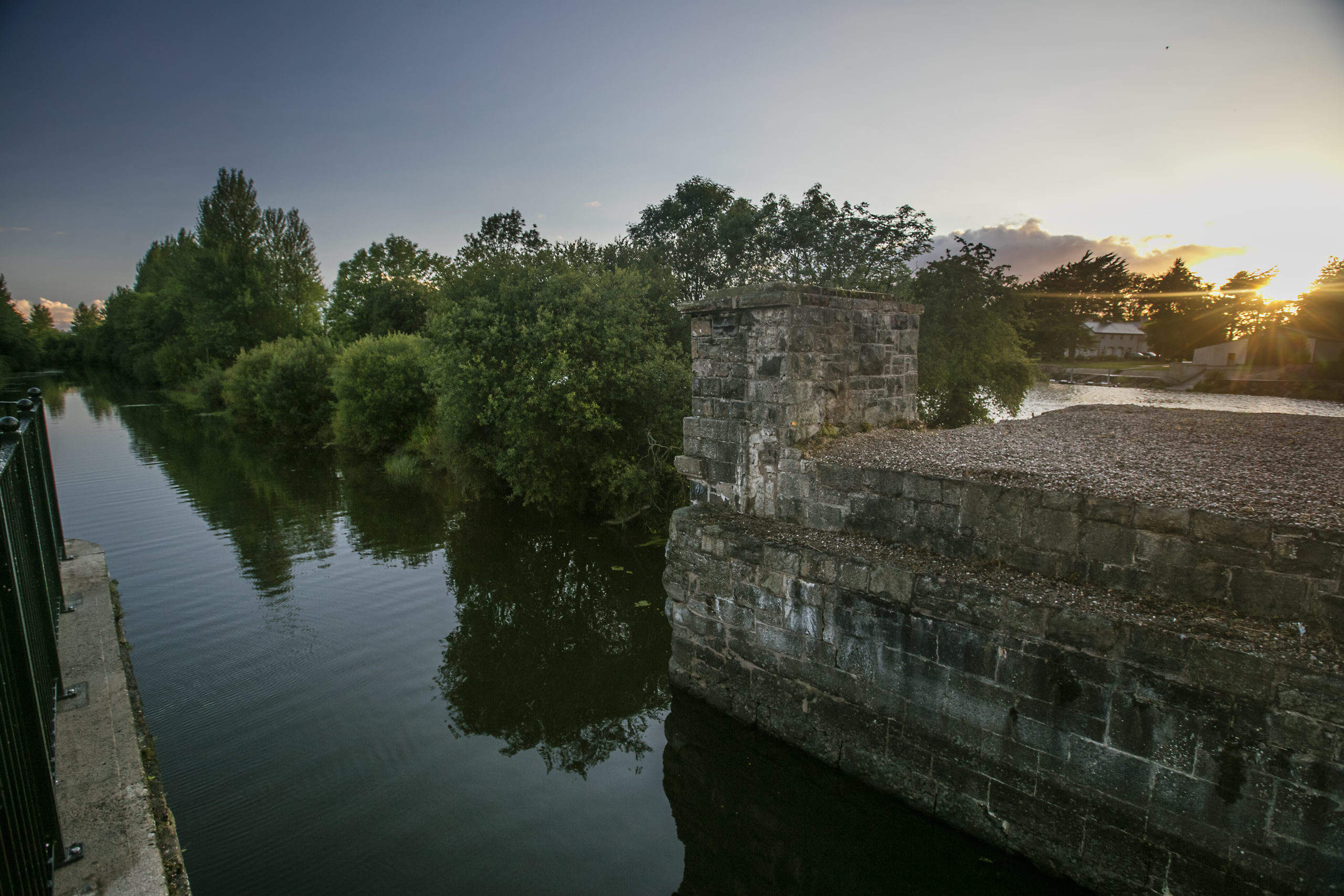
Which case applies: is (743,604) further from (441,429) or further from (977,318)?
(977,318)

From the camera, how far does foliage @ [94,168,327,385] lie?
1575 inches

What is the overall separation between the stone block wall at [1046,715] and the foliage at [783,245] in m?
17.8


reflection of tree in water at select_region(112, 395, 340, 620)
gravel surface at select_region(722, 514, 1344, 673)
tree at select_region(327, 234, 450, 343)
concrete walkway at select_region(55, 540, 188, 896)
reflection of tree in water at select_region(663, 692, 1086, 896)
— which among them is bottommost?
reflection of tree in water at select_region(663, 692, 1086, 896)

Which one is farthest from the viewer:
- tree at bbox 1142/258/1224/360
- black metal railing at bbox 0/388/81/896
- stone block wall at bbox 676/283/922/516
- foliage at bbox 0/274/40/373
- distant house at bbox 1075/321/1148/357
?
distant house at bbox 1075/321/1148/357

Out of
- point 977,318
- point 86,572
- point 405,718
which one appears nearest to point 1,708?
point 405,718

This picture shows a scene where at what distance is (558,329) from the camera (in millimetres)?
12438

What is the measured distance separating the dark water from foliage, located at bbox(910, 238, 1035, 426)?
12.8 meters

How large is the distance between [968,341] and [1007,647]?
18.1 meters

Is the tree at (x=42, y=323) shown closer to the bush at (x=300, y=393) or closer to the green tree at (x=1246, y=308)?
the bush at (x=300, y=393)

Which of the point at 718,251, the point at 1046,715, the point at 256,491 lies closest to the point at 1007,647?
the point at 1046,715

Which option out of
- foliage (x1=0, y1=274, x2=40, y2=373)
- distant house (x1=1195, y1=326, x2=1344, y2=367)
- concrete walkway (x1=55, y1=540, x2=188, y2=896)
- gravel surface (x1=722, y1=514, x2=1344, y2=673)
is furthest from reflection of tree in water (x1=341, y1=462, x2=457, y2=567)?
foliage (x1=0, y1=274, x2=40, y2=373)

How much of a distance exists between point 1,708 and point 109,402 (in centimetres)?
4644

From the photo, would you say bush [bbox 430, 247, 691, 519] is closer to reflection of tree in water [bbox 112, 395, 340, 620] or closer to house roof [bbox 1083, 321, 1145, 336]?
reflection of tree in water [bbox 112, 395, 340, 620]

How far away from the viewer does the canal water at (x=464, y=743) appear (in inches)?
177
